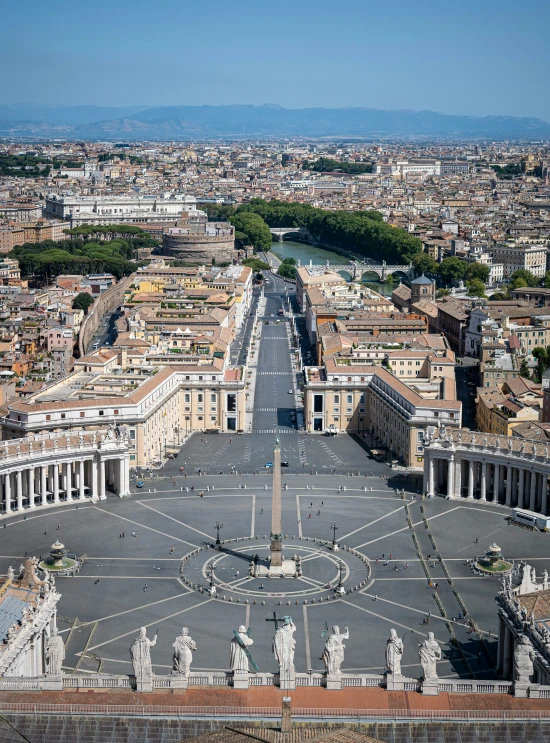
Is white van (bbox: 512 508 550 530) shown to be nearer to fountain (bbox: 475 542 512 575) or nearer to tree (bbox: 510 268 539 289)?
fountain (bbox: 475 542 512 575)

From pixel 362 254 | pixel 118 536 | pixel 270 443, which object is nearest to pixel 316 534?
pixel 118 536

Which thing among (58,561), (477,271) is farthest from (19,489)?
(477,271)

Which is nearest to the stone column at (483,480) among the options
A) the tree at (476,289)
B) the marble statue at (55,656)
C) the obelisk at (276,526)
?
the obelisk at (276,526)

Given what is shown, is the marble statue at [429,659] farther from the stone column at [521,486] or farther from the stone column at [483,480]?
the stone column at [483,480]

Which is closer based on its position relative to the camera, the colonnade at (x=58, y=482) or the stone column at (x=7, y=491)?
the stone column at (x=7, y=491)

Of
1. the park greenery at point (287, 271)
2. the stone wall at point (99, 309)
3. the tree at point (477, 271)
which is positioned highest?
the tree at point (477, 271)

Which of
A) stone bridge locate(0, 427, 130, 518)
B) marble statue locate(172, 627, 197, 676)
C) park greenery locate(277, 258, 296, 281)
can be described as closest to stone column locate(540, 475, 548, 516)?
stone bridge locate(0, 427, 130, 518)
